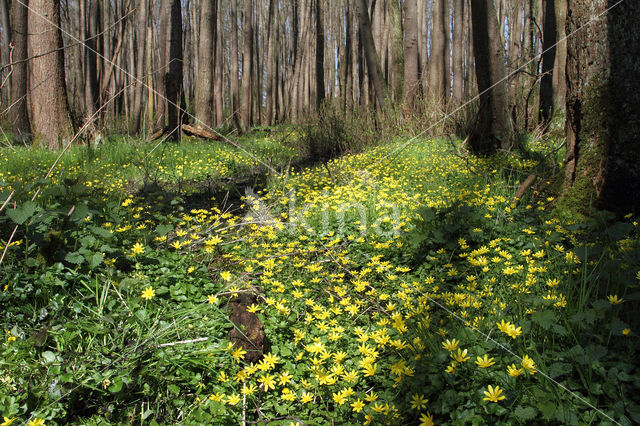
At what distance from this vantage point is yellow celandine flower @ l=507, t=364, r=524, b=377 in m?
1.43

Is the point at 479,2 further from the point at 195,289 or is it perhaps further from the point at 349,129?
the point at 195,289

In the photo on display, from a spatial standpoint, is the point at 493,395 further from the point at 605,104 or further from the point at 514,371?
the point at 605,104

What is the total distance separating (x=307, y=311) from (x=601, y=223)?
1.92 meters

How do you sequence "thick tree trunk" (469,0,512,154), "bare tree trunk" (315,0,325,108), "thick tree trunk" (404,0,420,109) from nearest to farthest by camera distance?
"thick tree trunk" (469,0,512,154) → "thick tree trunk" (404,0,420,109) → "bare tree trunk" (315,0,325,108)

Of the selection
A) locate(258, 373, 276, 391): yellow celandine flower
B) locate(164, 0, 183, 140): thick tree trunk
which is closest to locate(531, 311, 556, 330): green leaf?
locate(258, 373, 276, 391): yellow celandine flower

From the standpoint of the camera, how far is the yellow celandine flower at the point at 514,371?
4.69ft

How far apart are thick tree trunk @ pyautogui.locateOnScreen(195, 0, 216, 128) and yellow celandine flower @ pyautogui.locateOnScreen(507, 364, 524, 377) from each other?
383 inches

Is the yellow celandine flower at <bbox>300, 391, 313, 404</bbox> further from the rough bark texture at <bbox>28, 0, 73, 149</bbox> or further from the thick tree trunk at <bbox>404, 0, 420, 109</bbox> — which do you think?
the thick tree trunk at <bbox>404, 0, 420, 109</bbox>

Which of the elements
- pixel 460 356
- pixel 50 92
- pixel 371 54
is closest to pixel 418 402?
pixel 460 356

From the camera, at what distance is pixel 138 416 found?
1.62 metres

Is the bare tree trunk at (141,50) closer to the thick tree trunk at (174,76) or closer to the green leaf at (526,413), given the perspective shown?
the thick tree trunk at (174,76)

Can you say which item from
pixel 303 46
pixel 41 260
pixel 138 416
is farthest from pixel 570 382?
pixel 303 46

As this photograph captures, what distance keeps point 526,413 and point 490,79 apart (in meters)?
5.40

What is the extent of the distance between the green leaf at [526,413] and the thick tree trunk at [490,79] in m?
4.90
